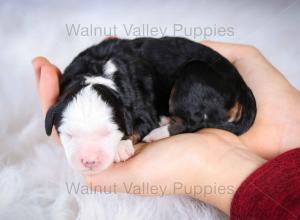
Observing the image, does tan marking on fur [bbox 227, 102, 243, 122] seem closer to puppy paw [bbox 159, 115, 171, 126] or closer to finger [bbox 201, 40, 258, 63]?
puppy paw [bbox 159, 115, 171, 126]

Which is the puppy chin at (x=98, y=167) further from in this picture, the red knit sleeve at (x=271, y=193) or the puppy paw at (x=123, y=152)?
the red knit sleeve at (x=271, y=193)

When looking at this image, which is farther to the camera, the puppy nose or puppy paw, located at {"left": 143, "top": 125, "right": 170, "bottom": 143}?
puppy paw, located at {"left": 143, "top": 125, "right": 170, "bottom": 143}

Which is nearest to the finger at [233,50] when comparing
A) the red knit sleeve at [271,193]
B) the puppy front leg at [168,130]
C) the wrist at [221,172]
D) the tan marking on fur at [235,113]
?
the tan marking on fur at [235,113]

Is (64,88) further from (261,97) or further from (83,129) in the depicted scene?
(261,97)

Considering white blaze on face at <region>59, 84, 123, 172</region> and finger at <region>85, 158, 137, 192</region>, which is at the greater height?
white blaze on face at <region>59, 84, 123, 172</region>

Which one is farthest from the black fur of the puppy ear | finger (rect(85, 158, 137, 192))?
finger (rect(85, 158, 137, 192))

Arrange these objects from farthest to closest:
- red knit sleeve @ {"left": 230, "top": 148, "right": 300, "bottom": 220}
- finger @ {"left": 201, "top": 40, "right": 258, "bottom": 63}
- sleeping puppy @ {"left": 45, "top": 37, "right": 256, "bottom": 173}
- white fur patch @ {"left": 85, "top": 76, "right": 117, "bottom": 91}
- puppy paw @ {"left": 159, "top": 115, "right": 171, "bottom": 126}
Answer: finger @ {"left": 201, "top": 40, "right": 258, "bottom": 63}
puppy paw @ {"left": 159, "top": 115, "right": 171, "bottom": 126}
white fur patch @ {"left": 85, "top": 76, "right": 117, "bottom": 91}
sleeping puppy @ {"left": 45, "top": 37, "right": 256, "bottom": 173}
red knit sleeve @ {"left": 230, "top": 148, "right": 300, "bottom": 220}

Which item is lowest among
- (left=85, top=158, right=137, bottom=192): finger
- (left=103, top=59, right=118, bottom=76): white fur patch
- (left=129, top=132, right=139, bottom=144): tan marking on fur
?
(left=85, top=158, right=137, bottom=192): finger

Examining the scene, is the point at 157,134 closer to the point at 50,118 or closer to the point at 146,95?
the point at 146,95
